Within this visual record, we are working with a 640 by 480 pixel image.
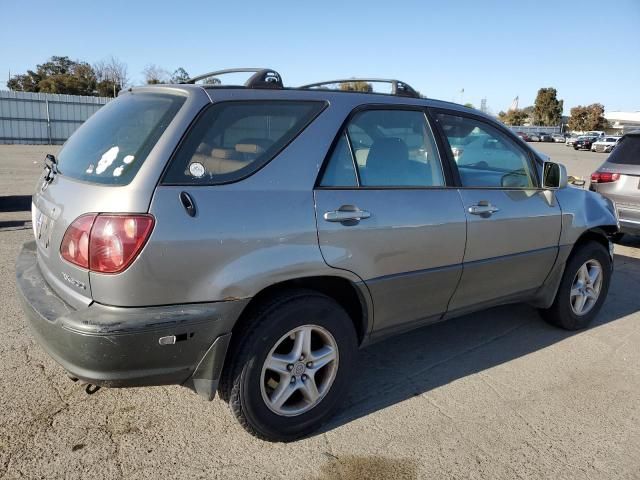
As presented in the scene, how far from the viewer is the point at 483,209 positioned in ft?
11.1

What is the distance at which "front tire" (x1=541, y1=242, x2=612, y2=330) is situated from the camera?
4.24 meters

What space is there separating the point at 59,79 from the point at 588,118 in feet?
246

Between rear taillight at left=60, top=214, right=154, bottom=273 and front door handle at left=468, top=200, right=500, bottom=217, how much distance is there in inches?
80.1

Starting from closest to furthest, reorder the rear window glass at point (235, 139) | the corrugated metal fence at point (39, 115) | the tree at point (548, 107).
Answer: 1. the rear window glass at point (235, 139)
2. the corrugated metal fence at point (39, 115)
3. the tree at point (548, 107)

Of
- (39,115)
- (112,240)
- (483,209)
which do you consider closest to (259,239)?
(112,240)

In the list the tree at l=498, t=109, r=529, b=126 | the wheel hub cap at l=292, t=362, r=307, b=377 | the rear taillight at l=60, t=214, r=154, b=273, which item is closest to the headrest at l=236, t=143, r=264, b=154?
the rear taillight at l=60, t=214, r=154, b=273

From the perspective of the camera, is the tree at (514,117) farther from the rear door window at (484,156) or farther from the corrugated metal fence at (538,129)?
the rear door window at (484,156)

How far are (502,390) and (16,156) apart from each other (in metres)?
19.2

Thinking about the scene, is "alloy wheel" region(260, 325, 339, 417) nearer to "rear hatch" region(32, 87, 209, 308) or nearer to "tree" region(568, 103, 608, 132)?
"rear hatch" region(32, 87, 209, 308)

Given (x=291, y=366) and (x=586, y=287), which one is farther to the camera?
(x=586, y=287)

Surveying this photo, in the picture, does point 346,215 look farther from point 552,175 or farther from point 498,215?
point 552,175

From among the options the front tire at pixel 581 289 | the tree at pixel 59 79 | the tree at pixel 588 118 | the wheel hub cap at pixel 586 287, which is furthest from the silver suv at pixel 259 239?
the tree at pixel 588 118

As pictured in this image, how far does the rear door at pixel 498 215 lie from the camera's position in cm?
340

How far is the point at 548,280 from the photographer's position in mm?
4074
